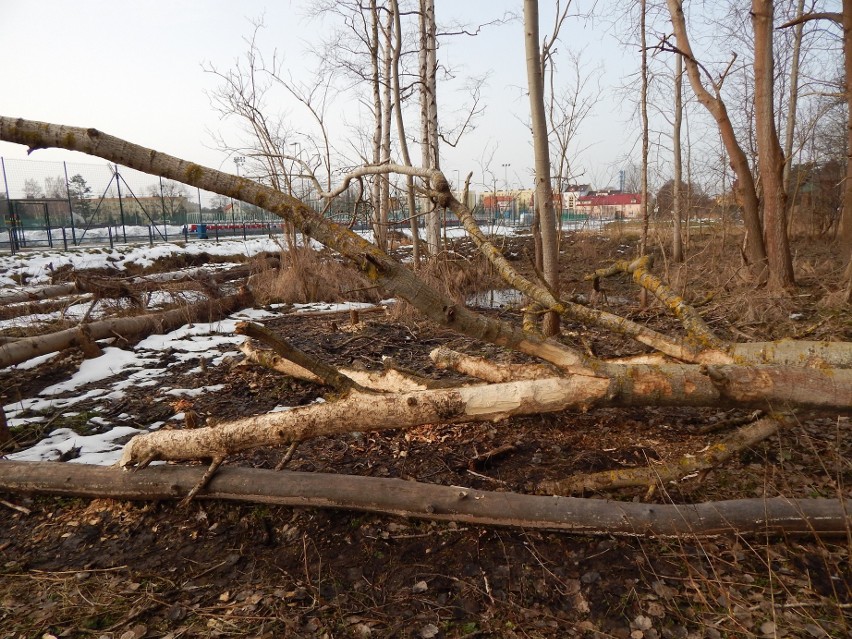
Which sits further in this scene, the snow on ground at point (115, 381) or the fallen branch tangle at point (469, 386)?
the snow on ground at point (115, 381)

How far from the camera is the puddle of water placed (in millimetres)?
9211

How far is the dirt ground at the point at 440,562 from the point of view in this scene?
1.95 m

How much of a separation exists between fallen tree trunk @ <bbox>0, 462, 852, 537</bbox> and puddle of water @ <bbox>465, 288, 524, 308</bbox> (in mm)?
6364

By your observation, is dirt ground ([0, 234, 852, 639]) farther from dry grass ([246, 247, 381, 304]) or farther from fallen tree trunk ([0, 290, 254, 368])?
dry grass ([246, 247, 381, 304])

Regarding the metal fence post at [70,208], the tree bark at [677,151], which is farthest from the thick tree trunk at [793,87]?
the metal fence post at [70,208]

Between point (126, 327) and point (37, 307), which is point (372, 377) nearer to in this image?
point (126, 327)

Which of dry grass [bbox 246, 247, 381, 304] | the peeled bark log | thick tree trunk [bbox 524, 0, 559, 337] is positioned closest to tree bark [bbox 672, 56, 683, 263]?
dry grass [bbox 246, 247, 381, 304]

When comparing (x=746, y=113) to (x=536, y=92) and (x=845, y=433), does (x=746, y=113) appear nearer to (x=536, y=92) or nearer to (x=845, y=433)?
(x=536, y=92)

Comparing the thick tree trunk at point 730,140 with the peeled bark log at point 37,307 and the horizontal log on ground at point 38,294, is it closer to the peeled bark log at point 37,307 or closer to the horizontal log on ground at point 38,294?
the peeled bark log at point 37,307

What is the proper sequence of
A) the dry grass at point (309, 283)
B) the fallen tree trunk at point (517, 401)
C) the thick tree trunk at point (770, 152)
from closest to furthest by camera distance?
the fallen tree trunk at point (517, 401) < the thick tree trunk at point (770, 152) < the dry grass at point (309, 283)

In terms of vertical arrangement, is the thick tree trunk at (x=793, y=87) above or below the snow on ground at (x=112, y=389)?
above

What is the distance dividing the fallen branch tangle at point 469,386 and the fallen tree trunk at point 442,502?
0.05 m

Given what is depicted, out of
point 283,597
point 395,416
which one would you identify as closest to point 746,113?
point 395,416

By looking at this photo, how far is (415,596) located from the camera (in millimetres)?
2104
